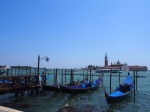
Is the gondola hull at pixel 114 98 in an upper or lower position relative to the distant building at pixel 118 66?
lower

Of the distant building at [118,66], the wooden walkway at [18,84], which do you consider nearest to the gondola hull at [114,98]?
the wooden walkway at [18,84]

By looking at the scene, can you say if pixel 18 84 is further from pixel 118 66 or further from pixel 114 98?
pixel 118 66

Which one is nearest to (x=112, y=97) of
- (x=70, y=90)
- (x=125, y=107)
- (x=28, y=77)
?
(x=125, y=107)

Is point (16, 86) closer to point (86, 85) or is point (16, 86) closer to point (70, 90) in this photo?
point (70, 90)

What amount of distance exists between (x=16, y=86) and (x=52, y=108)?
16.6ft

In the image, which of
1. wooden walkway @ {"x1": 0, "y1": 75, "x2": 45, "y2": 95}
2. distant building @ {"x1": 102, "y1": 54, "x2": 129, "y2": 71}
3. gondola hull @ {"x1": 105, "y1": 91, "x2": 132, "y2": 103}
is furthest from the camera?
distant building @ {"x1": 102, "y1": 54, "x2": 129, "y2": 71}

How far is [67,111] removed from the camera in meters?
15.5

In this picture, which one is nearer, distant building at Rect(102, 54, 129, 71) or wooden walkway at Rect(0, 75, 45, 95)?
wooden walkway at Rect(0, 75, 45, 95)

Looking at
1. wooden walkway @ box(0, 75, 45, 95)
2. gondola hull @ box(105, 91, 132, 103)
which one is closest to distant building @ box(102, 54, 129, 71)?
wooden walkway @ box(0, 75, 45, 95)

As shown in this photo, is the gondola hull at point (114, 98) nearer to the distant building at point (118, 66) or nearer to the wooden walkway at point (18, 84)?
the wooden walkway at point (18, 84)

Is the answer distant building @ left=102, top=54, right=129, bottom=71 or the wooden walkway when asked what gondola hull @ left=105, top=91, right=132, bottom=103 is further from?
distant building @ left=102, top=54, right=129, bottom=71

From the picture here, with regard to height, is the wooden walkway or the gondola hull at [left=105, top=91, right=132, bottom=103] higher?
the wooden walkway

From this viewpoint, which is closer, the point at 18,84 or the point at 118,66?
the point at 18,84

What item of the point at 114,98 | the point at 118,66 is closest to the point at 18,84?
the point at 114,98
